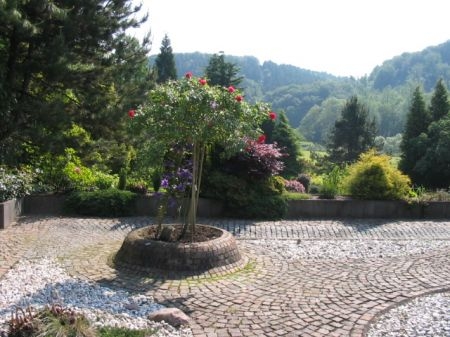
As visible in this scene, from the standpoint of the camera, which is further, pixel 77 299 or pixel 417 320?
pixel 77 299

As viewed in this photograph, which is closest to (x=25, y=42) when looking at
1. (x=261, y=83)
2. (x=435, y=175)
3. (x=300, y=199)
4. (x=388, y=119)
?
(x=300, y=199)

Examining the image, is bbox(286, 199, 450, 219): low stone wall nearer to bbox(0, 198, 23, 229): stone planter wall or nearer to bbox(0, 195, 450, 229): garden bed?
bbox(0, 195, 450, 229): garden bed

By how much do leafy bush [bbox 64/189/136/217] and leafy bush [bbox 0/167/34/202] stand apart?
0.95 m

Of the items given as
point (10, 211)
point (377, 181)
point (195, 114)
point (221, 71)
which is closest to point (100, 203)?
point (10, 211)

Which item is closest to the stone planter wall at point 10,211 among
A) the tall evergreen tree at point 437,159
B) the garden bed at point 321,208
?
the garden bed at point 321,208

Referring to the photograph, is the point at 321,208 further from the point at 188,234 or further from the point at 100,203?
Answer: the point at 100,203

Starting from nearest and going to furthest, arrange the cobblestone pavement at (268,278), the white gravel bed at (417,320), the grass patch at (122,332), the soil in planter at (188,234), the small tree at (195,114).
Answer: the grass patch at (122,332), the white gravel bed at (417,320), the cobblestone pavement at (268,278), the small tree at (195,114), the soil in planter at (188,234)

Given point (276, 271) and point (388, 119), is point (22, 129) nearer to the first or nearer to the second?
point (276, 271)

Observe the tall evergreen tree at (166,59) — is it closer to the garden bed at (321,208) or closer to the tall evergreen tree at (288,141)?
the tall evergreen tree at (288,141)

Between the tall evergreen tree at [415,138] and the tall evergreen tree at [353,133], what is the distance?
1104 cm

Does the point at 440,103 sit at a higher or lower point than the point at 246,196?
higher

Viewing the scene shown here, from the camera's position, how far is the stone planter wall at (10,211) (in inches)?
334

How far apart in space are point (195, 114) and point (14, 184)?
17.5 feet

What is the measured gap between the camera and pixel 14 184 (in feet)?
31.4
